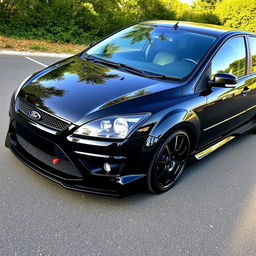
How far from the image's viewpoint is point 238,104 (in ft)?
13.3

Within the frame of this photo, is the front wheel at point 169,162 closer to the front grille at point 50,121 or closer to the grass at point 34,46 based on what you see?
the front grille at point 50,121

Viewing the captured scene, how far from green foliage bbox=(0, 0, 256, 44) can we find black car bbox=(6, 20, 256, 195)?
28.8 ft

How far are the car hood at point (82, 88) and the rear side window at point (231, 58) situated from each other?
75 cm

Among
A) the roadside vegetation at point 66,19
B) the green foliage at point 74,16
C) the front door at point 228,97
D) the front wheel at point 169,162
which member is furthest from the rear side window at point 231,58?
the green foliage at point 74,16

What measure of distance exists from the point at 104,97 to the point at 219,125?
1629 millimetres

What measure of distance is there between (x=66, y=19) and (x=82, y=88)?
35.0 feet

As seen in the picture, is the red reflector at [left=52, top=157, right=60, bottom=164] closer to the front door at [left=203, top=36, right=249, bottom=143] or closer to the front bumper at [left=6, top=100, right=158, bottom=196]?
the front bumper at [left=6, top=100, right=158, bottom=196]

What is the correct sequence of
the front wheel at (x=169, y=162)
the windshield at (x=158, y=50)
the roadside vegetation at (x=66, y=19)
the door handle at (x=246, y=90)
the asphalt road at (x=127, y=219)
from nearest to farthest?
the asphalt road at (x=127, y=219) → the front wheel at (x=169, y=162) → the windshield at (x=158, y=50) → the door handle at (x=246, y=90) → the roadside vegetation at (x=66, y=19)

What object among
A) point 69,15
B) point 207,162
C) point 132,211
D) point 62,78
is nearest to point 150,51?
point 62,78

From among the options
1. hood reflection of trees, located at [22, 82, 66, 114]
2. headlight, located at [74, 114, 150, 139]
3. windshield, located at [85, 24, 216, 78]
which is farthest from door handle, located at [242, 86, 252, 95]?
hood reflection of trees, located at [22, 82, 66, 114]

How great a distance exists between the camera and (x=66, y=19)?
500 inches

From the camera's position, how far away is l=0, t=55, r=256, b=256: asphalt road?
247 cm

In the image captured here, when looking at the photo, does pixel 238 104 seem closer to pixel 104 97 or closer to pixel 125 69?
pixel 125 69

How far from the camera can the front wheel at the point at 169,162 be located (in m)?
2.97
